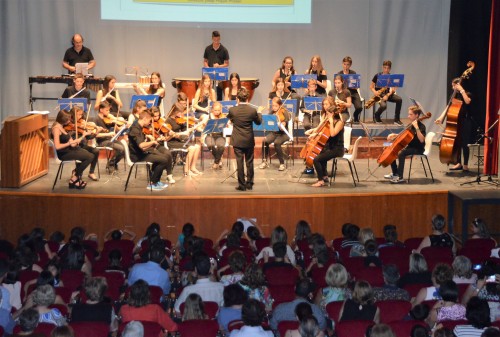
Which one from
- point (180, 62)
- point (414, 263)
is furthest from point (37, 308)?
point (180, 62)

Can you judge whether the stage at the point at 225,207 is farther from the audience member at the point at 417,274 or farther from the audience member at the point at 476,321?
the audience member at the point at 476,321

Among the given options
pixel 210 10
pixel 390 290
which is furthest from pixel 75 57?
pixel 390 290

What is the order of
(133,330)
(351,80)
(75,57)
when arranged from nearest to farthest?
(133,330) → (351,80) → (75,57)

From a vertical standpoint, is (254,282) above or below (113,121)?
below

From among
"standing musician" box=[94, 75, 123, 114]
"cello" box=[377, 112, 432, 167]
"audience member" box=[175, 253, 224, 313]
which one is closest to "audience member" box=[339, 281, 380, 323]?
"audience member" box=[175, 253, 224, 313]

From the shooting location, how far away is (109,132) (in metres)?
14.5

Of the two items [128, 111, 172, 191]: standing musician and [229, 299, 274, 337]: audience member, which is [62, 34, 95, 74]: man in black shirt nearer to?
[128, 111, 172, 191]: standing musician

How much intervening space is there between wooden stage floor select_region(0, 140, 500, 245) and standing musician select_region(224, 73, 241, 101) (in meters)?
2.82

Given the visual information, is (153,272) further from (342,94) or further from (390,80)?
(390,80)

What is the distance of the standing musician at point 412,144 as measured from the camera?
13539 mm

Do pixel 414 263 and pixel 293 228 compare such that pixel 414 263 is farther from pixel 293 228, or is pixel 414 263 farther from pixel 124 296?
pixel 293 228

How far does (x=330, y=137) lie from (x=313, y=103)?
168 cm

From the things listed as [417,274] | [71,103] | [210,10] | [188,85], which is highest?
[210,10]

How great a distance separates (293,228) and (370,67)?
6546 millimetres
